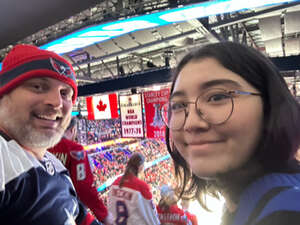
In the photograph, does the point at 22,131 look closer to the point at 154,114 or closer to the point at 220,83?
the point at 220,83

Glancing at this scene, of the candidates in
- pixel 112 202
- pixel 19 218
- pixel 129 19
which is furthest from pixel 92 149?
pixel 19 218

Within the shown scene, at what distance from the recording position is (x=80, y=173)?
7.64ft

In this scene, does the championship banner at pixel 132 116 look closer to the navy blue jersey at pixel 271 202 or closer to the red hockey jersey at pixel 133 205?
the red hockey jersey at pixel 133 205

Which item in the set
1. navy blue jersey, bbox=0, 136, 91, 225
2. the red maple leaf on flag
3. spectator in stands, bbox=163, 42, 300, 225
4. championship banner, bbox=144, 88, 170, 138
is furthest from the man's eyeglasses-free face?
the red maple leaf on flag

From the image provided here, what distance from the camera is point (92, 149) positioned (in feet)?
33.9

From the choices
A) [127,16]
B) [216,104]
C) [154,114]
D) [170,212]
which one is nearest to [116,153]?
[154,114]

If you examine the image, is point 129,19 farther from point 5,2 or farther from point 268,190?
point 268,190

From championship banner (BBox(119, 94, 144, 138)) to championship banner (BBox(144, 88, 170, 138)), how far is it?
23 cm

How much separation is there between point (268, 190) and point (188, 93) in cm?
35

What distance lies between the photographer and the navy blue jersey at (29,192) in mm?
828

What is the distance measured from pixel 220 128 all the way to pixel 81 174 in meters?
2.11

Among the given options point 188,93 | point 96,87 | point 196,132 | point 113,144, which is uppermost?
point 96,87

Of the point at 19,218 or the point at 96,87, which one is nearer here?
the point at 19,218

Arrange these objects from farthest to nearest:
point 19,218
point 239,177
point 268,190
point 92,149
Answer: point 92,149, point 19,218, point 239,177, point 268,190
